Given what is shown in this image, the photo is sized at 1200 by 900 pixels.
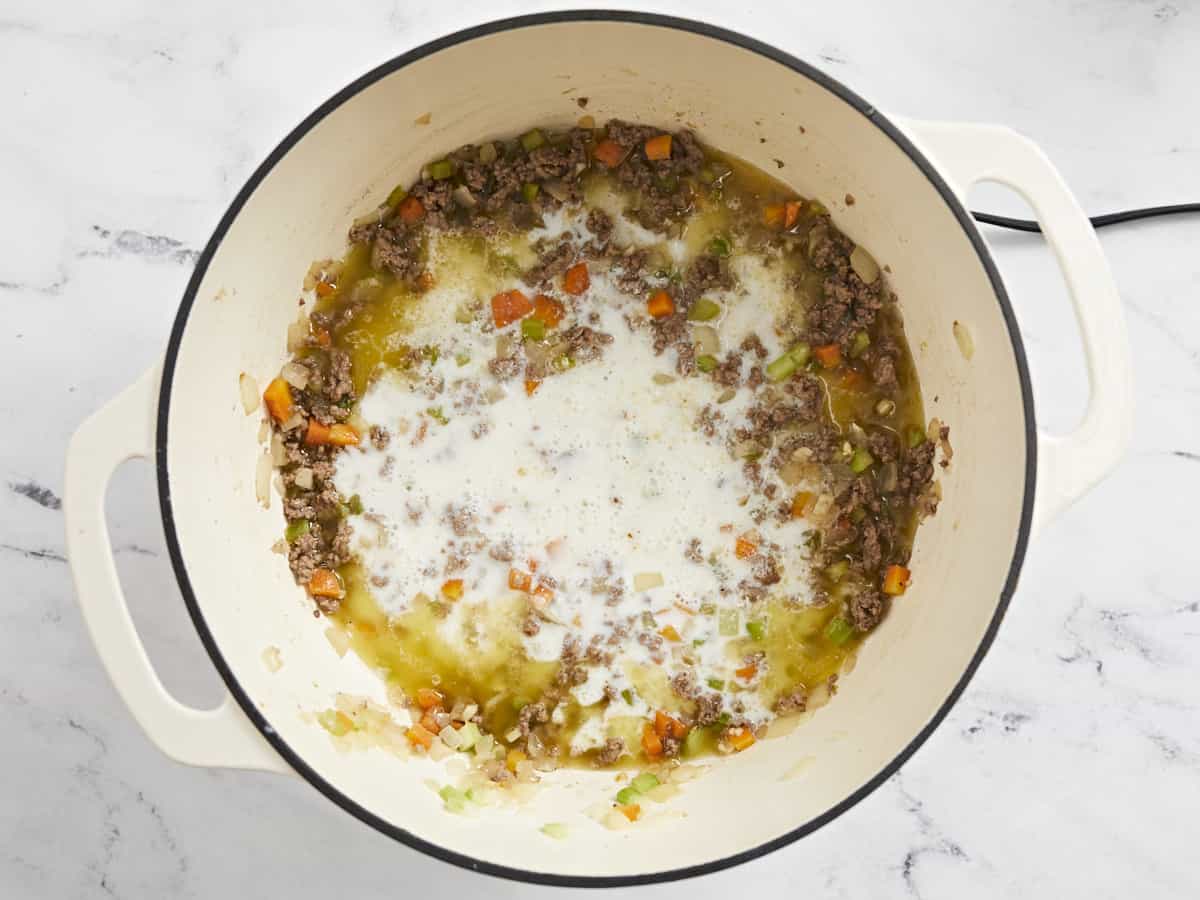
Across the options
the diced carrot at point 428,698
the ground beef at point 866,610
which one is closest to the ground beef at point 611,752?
the diced carrot at point 428,698

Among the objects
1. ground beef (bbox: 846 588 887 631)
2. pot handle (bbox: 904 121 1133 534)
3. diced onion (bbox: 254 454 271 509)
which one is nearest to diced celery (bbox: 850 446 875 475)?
ground beef (bbox: 846 588 887 631)

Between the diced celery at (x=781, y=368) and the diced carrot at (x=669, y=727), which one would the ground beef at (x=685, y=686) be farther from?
the diced celery at (x=781, y=368)

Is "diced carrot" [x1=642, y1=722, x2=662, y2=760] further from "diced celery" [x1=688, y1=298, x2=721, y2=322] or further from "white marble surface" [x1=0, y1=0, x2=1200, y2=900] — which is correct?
"diced celery" [x1=688, y1=298, x2=721, y2=322]

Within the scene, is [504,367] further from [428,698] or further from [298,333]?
[428,698]

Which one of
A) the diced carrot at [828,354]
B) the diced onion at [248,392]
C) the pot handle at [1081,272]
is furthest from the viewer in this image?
the diced carrot at [828,354]

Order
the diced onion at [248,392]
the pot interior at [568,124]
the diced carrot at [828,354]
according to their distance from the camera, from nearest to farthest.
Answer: the pot interior at [568,124] < the diced onion at [248,392] < the diced carrot at [828,354]

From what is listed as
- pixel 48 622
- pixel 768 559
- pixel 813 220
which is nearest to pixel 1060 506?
pixel 768 559

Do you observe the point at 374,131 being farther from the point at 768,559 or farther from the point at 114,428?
the point at 768,559

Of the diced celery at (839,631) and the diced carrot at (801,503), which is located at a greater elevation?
the diced carrot at (801,503)
